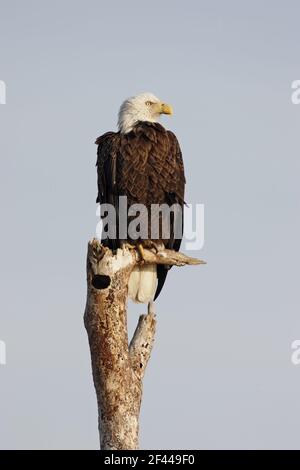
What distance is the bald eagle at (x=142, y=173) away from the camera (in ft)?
39.4

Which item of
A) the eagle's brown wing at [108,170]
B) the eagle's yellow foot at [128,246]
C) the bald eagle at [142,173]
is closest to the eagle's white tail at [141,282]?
the bald eagle at [142,173]

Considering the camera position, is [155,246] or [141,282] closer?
[155,246]

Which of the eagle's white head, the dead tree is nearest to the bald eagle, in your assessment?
the eagle's white head

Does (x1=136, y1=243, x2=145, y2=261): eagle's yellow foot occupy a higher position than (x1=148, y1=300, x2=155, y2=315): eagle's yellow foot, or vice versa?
(x1=136, y1=243, x2=145, y2=261): eagle's yellow foot

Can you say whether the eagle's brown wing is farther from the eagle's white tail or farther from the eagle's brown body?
the eagle's white tail

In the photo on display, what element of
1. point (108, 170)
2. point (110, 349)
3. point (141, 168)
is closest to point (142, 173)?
point (141, 168)

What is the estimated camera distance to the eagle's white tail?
12.4m

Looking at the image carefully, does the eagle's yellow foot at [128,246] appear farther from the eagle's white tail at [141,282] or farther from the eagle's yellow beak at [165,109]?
the eagle's yellow beak at [165,109]

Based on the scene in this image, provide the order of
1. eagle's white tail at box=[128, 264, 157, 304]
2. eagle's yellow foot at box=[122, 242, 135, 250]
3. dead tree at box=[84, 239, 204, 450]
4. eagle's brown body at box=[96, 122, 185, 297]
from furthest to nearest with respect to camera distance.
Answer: eagle's white tail at box=[128, 264, 157, 304] → eagle's brown body at box=[96, 122, 185, 297] → eagle's yellow foot at box=[122, 242, 135, 250] → dead tree at box=[84, 239, 204, 450]

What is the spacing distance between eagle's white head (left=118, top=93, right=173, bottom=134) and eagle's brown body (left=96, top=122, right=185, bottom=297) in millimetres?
229

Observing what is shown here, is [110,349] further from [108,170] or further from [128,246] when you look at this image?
[108,170]

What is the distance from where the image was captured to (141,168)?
12016 millimetres

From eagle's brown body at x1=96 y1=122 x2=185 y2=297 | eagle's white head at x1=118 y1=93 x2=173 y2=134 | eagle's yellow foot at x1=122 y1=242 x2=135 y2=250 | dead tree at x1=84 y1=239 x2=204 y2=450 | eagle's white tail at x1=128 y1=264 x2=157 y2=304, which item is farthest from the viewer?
eagle's white head at x1=118 y1=93 x2=173 y2=134

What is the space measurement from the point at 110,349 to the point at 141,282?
6.89 ft
